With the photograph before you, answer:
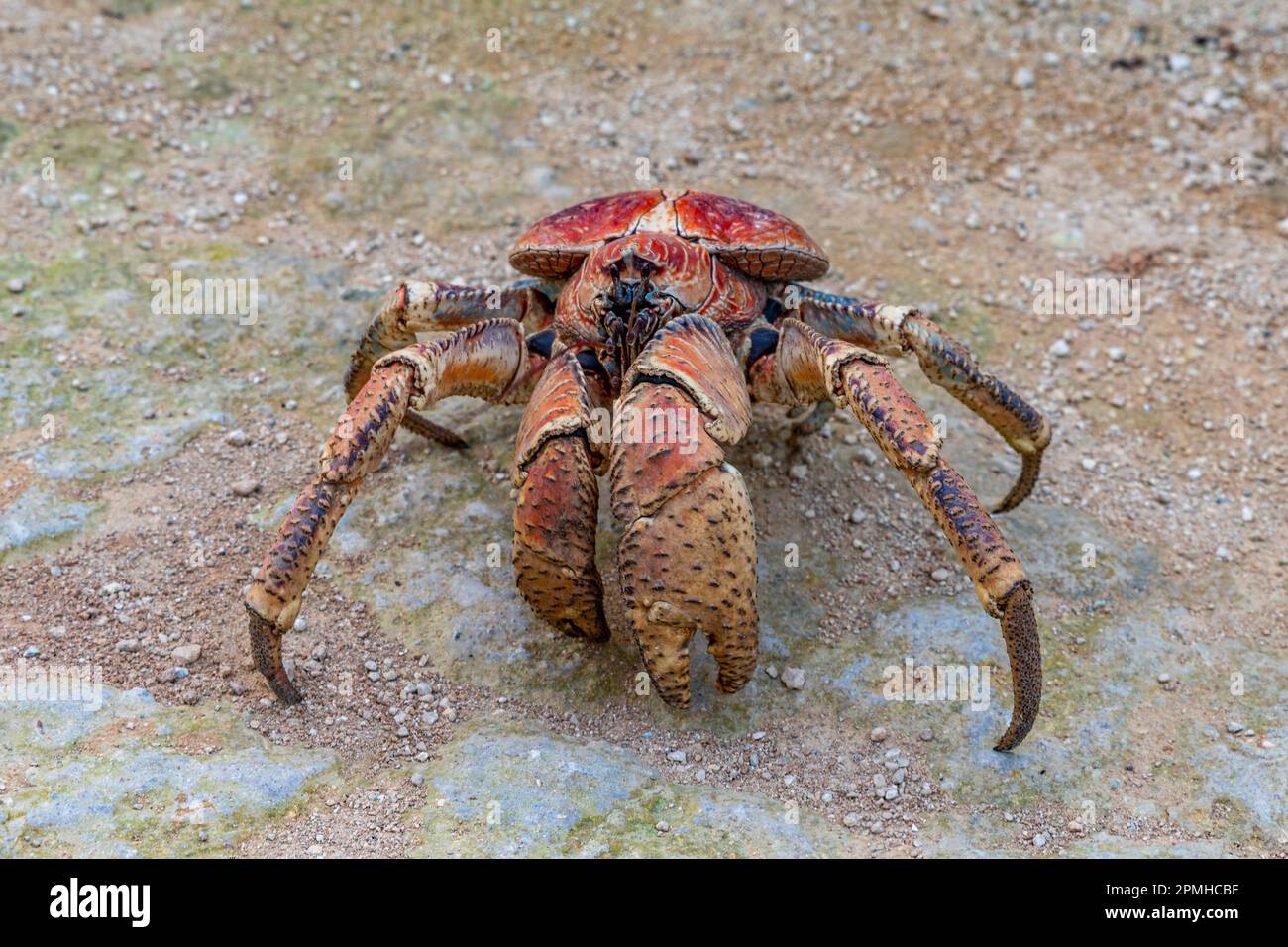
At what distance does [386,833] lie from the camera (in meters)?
3.63

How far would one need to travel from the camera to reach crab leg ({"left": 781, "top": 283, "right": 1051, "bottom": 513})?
4.66m

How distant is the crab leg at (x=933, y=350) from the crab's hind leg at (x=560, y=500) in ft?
4.32

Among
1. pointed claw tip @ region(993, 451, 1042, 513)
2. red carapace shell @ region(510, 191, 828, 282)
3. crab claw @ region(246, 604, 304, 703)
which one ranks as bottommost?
crab claw @ region(246, 604, 304, 703)

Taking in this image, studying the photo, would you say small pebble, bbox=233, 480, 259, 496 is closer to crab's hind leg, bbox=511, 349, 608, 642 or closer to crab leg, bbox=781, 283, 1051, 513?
crab's hind leg, bbox=511, 349, 608, 642

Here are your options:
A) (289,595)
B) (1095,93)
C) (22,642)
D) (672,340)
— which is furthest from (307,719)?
(1095,93)

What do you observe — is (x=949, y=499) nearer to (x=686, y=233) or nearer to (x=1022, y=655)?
(x=1022, y=655)

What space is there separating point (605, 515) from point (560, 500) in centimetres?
112

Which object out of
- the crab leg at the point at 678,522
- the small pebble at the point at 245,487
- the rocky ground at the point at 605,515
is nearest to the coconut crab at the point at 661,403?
the crab leg at the point at 678,522

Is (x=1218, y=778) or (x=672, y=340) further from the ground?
(x=672, y=340)

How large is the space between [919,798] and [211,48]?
656 centimetres

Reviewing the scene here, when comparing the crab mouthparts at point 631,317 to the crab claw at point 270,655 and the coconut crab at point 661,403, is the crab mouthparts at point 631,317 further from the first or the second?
the crab claw at point 270,655

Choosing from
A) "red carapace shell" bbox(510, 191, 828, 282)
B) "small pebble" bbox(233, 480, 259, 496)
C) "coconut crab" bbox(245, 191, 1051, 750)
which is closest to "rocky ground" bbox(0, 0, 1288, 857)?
"small pebble" bbox(233, 480, 259, 496)

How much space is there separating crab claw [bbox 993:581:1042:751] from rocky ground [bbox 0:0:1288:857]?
0.22m

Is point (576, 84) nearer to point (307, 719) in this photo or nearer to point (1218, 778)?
point (307, 719)
